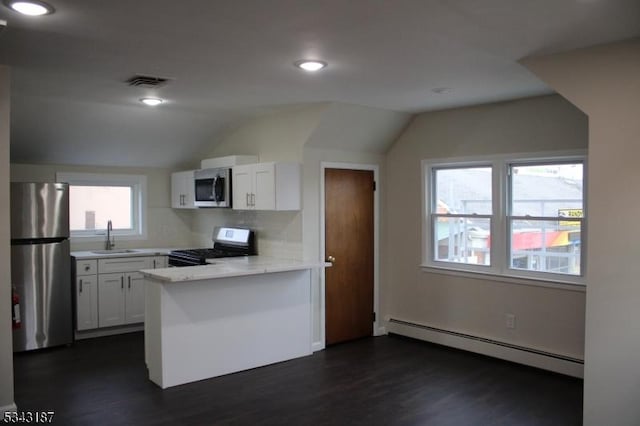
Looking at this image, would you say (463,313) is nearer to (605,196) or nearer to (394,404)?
(394,404)

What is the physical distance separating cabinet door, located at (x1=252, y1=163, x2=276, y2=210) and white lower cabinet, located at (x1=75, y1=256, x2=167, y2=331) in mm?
1648

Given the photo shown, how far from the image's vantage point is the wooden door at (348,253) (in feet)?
17.3

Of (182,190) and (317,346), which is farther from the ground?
(182,190)

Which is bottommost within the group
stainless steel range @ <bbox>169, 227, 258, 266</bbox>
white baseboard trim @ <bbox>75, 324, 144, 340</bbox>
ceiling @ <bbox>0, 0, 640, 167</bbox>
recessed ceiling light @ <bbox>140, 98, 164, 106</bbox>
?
white baseboard trim @ <bbox>75, 324, 144, 340</bbox>

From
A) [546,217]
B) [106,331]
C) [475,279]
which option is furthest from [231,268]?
[546,217]

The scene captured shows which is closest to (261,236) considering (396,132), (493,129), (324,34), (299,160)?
(299,160)

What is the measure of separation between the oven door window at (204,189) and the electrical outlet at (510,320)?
330 cm

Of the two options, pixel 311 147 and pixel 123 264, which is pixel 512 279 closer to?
pixel 311 147

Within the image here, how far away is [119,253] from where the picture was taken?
19.3 ft

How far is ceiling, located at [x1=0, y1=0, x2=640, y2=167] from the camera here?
8.07 feet

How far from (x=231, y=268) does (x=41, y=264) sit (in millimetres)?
2091

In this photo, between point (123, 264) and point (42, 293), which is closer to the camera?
point (42, 293)

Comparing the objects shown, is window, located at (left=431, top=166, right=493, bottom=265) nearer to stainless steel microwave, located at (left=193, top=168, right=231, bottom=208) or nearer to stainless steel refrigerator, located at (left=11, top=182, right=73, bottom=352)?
stainless steel microwave, located at (left=193, top=168, right=231, bottom=208)

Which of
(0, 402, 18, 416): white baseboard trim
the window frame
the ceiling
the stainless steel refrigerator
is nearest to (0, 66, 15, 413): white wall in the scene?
(0, 402, 18, 416): white baseboard trim
